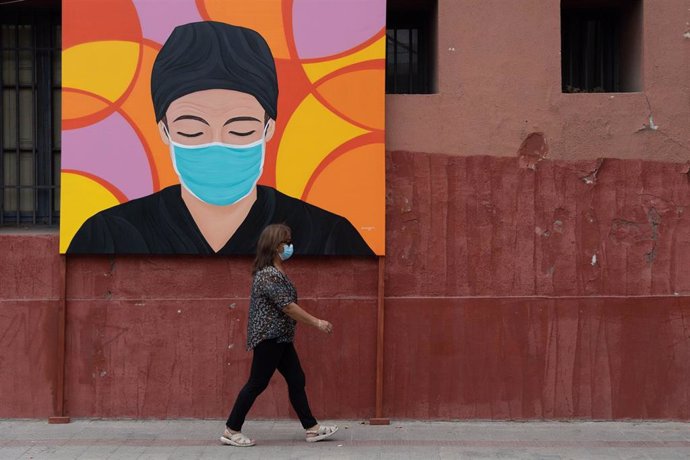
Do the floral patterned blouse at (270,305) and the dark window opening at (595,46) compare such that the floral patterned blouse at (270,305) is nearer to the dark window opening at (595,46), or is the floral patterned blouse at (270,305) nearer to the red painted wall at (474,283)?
the red painted wall at (474,283)

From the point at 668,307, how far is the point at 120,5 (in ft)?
17.7

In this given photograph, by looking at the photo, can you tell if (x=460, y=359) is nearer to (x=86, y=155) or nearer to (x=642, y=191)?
(x=642, y=191)

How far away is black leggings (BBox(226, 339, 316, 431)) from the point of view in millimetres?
7012

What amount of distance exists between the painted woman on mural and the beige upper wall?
3.68ft

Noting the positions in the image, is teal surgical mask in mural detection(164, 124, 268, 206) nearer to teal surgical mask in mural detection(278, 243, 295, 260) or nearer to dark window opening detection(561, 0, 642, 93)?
teal surgical mask in mural detection(278, 243, 295, 260)

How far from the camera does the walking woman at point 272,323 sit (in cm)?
691

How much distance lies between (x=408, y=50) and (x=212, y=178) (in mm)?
2242

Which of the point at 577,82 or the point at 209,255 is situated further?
the point at 577,82

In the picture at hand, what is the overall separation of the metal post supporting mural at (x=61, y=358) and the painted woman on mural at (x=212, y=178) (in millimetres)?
317

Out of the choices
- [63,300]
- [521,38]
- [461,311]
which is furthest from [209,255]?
[521,38]

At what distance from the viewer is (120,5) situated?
26.1ft

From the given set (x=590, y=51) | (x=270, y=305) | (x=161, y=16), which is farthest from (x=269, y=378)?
(x=590, y=51)

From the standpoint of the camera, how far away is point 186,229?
26.3 ft

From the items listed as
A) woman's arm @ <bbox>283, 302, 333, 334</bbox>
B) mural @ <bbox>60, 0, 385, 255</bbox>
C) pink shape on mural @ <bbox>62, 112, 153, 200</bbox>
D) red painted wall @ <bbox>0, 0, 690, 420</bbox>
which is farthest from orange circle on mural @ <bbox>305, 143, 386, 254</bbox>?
pink shape on mural @ <bbox>62, 112, 153, 200</bbox>
